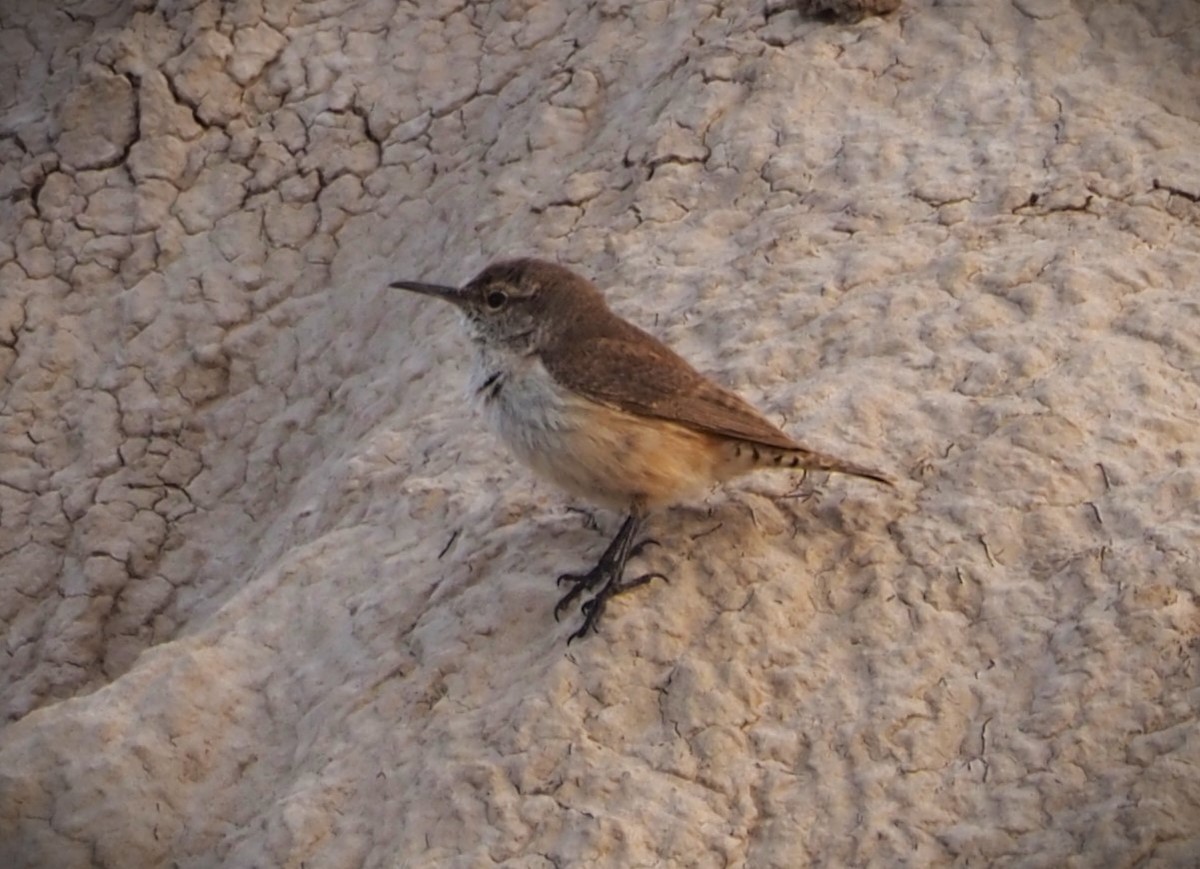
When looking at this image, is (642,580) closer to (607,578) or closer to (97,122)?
(607,578)

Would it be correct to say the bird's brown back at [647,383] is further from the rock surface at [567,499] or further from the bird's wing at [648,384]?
the rock surface at [567,499]

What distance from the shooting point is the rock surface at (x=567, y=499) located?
464 cm

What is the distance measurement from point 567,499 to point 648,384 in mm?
610

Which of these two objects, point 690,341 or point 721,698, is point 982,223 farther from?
point 721,698

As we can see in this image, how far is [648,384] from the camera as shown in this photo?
17.3ft

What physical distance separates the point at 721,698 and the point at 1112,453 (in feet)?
4.29

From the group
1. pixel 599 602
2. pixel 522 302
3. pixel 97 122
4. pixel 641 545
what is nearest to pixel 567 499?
pixel 641 545

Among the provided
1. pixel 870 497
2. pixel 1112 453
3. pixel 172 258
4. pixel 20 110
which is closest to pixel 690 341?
pixel 870 497

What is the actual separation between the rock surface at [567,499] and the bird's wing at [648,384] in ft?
1.00

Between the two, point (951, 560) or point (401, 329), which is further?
point (401, 329)

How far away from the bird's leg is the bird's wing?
324 mm

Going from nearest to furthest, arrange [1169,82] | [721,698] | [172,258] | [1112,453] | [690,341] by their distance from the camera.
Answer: [721,698] → [1112,453] → [690,341] → [1169,82] → [172,258]

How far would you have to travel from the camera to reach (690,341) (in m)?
5.94

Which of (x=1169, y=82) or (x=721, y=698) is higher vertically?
(x=1169, y=82)
